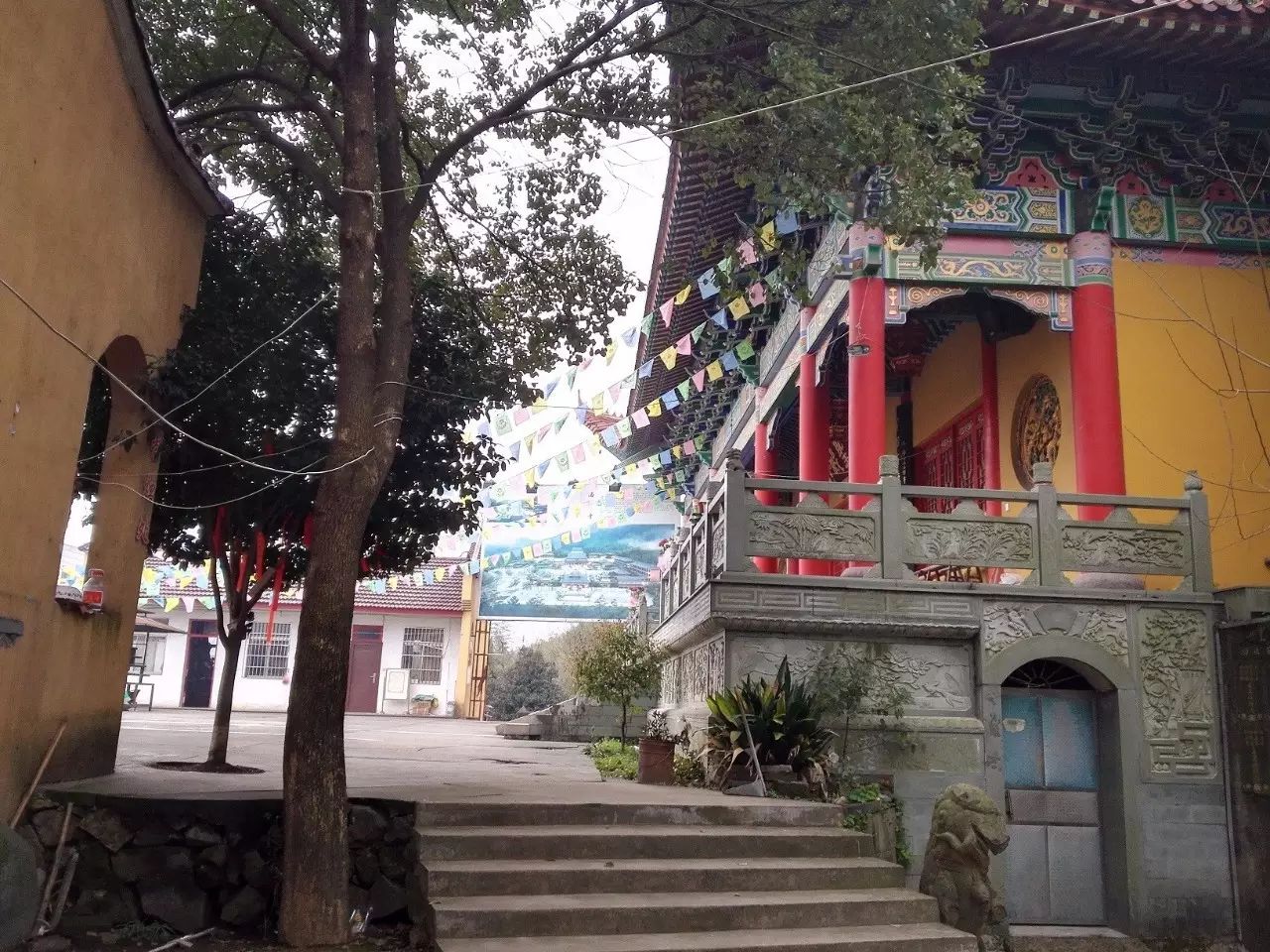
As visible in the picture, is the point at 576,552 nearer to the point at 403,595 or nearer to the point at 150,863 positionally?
the point at 403,595

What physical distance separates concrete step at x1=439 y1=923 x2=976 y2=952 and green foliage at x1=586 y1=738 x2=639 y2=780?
162 inches

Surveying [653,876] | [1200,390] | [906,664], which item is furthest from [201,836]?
[1200,390]

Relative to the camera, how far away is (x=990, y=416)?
42.4ft

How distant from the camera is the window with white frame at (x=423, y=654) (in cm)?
3038

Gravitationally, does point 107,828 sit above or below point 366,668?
below

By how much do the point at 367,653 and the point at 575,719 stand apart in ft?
42.7

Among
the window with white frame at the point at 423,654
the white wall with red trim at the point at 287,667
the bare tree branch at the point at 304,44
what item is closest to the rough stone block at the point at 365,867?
the bare tree branch at the point at 304,44

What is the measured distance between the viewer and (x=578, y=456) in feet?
99.8

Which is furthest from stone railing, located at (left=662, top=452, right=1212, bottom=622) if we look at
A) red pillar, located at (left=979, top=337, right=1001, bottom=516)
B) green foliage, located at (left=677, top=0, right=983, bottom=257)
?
red pillar, located at (left=979, top=337, right=1001, bottom=516)

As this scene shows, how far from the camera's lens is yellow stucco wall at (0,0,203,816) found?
18.4ft

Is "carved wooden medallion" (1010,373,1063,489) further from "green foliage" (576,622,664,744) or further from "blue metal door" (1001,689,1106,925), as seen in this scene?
"green foliage" (576,622,664,744)

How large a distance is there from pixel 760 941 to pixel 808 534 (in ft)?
12.9

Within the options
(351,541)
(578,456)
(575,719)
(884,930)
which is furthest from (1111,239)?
(578,456)

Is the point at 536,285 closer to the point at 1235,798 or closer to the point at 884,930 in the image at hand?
the point at 884,930
